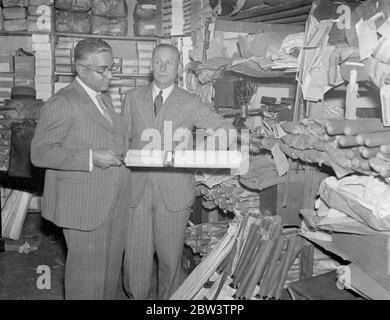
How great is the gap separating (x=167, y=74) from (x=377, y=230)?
1.50 meters

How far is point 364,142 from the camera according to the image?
5.93 feet

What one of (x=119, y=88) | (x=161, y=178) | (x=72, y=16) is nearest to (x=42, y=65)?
(x=72, y=16)

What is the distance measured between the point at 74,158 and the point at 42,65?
129 inches

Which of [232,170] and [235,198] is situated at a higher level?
[232,170]

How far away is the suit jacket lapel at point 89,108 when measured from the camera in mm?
2223

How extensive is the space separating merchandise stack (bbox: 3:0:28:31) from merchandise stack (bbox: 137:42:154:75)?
1380 millimetres

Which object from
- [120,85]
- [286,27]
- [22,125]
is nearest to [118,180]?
[286,27]

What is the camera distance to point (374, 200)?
184 cm

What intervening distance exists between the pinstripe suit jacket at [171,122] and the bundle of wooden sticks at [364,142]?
2.86ft

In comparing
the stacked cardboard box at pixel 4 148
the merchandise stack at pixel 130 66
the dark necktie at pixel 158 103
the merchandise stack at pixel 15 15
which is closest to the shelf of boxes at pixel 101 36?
the merchandise stack at pixel 130 66

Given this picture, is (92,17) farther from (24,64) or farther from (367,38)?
(367,38)

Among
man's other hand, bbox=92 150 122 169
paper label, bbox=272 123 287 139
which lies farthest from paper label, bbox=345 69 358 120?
man's other hand, bbox=92 150 122 169
